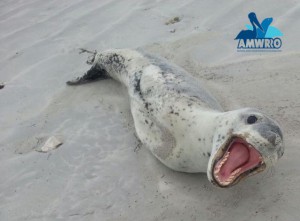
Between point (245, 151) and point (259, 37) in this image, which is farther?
point (259, 37)

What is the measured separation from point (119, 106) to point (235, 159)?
4.74 ft

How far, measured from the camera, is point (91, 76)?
3709 mm

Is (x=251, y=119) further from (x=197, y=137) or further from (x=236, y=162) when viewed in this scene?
(x=197, y=137)

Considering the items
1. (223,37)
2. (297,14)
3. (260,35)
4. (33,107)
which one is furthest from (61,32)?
(297,14)

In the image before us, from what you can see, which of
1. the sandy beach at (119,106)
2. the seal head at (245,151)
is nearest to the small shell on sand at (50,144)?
the sandy beach at (119,106)

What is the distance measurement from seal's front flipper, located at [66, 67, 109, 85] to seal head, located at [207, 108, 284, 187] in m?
1.84

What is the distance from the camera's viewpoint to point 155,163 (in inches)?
102

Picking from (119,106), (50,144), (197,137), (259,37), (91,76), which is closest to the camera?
(197,137)

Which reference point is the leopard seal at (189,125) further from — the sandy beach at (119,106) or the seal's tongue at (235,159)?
the sandy beach at (119,106)

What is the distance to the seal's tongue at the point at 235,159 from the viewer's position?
6.27 feet

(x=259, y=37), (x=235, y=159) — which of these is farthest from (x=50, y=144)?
(x=259, y=37)

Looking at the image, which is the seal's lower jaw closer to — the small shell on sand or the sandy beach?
the sandy beach

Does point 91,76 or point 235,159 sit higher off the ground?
point 235,159

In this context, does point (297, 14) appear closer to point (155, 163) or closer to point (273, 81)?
point (273, 81)
